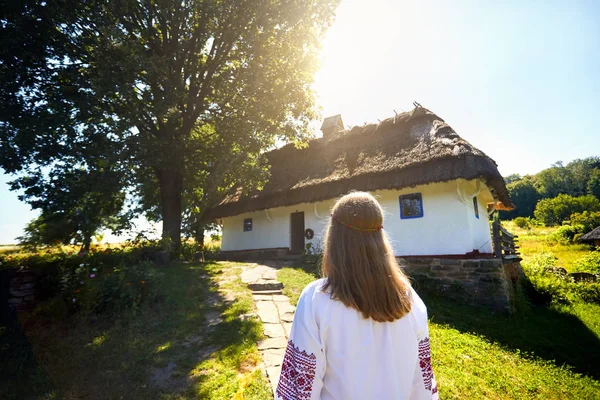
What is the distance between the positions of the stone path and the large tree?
14.8 ft

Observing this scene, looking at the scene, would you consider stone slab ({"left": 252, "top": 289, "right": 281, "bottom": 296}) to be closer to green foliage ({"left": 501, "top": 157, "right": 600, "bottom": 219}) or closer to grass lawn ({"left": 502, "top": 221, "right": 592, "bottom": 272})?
grass lawn ({"left": 502, "top": 221, "right": 592, "bottom": 272})

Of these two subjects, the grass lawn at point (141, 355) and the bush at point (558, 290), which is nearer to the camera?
the grass lawn at point (141, 355)

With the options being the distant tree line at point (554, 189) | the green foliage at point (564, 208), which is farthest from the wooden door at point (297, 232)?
the distant tree line at point (554, 189)

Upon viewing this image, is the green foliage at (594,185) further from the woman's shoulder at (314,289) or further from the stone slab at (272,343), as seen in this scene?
the woman's shoulder at (314,289)

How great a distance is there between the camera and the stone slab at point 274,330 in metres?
4.31

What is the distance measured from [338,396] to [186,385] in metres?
2.54

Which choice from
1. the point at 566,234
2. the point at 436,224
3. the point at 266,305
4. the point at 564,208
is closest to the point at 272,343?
the point at 266,305

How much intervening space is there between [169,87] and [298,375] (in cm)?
932

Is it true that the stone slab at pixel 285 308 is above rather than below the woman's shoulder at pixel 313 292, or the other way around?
below

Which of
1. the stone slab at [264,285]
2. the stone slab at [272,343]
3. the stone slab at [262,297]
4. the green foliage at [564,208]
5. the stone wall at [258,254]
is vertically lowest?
the stone slab at [272,343]

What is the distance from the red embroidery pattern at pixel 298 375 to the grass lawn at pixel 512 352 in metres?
2.91

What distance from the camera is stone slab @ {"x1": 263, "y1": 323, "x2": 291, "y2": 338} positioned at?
431cm

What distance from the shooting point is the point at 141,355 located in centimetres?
365

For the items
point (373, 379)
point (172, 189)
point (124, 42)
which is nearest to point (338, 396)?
point (373, 379)
